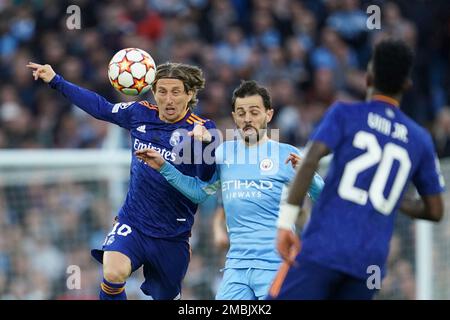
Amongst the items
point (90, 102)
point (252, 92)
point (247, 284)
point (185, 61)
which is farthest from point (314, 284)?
point (185, 61)

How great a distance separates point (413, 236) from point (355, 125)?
7851 mm

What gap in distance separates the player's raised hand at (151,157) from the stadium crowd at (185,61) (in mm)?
4427

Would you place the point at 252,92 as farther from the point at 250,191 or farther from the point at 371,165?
the point at 371,165

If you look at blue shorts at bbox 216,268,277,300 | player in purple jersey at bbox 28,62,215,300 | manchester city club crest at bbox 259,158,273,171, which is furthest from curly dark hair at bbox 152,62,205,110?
blue shorts at bbox 216,268,277,300

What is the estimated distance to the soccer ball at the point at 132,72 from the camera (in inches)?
325

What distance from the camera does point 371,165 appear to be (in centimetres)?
595

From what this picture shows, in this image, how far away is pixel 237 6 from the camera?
648 inches

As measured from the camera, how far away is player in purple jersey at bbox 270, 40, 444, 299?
5.92m

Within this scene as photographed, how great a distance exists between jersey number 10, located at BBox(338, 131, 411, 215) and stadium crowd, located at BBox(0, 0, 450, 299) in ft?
20.3

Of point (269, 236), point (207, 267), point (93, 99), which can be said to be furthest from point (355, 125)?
point (207, 267)

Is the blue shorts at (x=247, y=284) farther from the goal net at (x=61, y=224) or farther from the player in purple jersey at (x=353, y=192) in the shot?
the goal net at (x=61, y=224)

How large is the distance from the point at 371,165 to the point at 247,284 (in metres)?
2.14

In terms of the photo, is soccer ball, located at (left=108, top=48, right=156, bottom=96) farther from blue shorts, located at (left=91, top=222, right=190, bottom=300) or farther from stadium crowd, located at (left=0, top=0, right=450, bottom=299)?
stadium crowd, located at (left=0, top=0, right=450, bottom=299)
